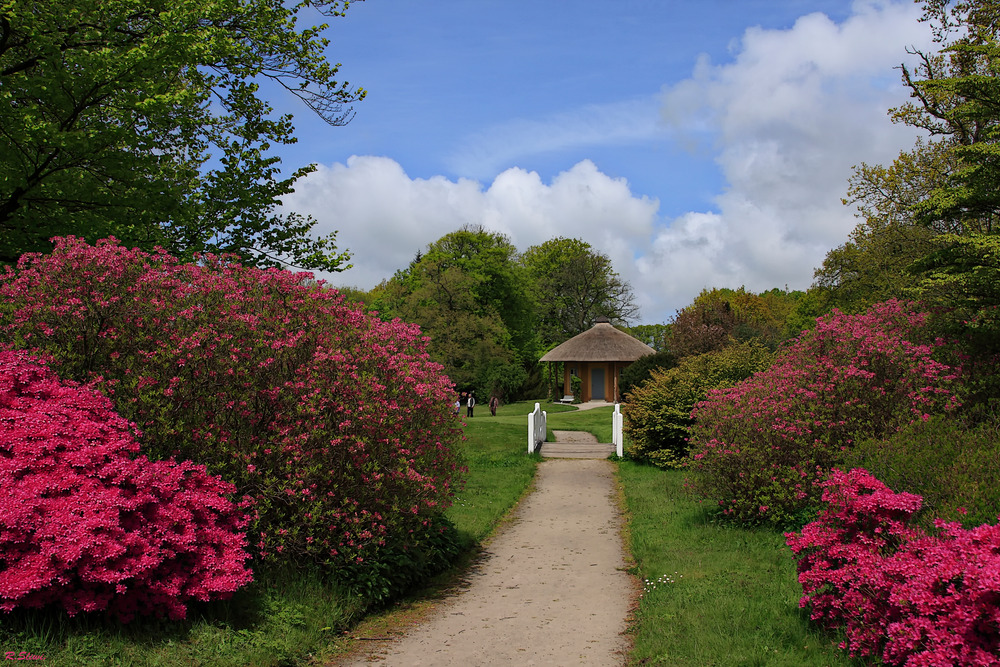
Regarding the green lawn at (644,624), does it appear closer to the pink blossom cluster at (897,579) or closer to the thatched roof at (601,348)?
the pink blossom cluster at (897,579)

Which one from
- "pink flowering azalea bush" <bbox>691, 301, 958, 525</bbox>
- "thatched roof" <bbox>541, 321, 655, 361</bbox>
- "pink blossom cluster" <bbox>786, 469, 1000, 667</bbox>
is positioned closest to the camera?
"pink blossom cluster" <bbox>786, 469, 1000, 667</bbox>

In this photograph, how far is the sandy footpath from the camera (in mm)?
6113

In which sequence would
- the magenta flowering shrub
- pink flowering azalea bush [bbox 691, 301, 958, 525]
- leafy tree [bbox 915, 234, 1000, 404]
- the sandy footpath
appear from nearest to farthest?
the magenta flowering shrub → the sandy footpath → leafy tree [bbox 915, 234, 1000, 404] → pink flowering azalea bush [bbox 691, 301, 958, 525]

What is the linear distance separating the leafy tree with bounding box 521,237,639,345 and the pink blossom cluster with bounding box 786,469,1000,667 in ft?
182

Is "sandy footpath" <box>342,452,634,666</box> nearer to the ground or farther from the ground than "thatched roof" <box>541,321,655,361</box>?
nearer to the ground

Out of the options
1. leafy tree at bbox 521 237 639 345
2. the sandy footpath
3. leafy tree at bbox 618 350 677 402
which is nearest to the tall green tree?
the sandy footpath

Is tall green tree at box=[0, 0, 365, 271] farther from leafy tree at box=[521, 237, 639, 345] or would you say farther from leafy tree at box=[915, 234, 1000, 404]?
leafy tree at box=[521, 237, 639, 345]

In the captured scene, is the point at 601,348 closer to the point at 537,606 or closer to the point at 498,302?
the point at 498,302

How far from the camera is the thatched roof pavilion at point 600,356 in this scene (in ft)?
145

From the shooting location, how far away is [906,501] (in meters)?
5.47

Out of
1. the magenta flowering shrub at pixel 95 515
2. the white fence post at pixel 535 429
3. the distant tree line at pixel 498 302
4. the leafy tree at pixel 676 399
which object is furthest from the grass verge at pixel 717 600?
the distant tree line at pixel 498 302

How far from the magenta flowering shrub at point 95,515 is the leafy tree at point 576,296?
55.5m

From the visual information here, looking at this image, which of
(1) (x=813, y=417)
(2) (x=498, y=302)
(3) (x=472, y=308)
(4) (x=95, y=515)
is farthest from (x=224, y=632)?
(2) (x=498, y=302)

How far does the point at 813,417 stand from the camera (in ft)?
32.8
